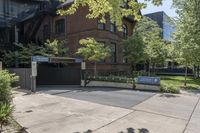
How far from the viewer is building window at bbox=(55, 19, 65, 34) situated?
24.8 meters

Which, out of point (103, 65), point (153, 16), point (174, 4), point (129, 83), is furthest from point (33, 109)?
point (153, 16)

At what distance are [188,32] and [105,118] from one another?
46.0 feet

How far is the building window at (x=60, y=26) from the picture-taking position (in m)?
24.8

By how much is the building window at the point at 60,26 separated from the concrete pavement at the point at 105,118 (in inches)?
582

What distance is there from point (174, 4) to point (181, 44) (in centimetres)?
625

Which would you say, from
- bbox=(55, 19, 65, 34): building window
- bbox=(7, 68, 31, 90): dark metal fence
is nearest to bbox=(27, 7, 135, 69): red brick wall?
bbox=(55, 19, 65, 34): building window

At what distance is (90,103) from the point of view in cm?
1134

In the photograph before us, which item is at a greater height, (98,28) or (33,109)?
(98,28)

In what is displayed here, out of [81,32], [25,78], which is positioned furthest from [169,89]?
[81,32]

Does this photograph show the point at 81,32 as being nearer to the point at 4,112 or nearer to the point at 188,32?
the point at 188,32

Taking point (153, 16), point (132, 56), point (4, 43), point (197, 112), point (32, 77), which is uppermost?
point (153, 16)

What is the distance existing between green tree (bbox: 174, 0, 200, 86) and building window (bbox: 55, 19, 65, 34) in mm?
12024

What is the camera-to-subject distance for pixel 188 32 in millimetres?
19188

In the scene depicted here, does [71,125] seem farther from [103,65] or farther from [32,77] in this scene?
[103,65]
